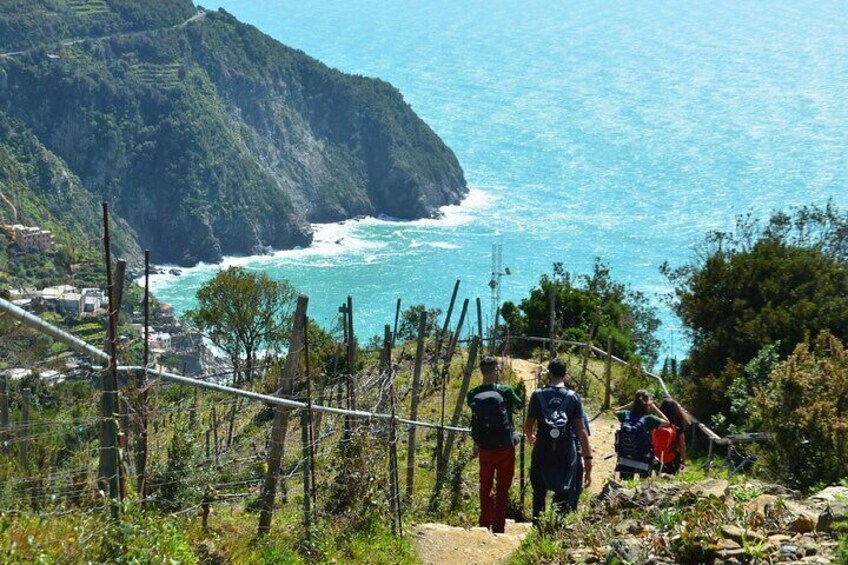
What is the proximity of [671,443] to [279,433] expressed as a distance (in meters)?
4.00

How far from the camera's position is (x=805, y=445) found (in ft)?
29.6

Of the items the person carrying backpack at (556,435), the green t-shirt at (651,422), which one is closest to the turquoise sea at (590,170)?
the green t-shirt at (651,422)

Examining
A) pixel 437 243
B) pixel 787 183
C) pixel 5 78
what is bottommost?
pixel 437 243

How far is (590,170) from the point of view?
15038 cm

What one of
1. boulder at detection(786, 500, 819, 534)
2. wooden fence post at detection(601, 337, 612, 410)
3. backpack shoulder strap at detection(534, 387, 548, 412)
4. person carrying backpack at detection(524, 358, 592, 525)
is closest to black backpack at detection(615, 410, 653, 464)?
person carrying backpack at detection(524, 358, 592, 525)

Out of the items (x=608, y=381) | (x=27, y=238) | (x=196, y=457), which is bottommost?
(x=608, y=381)

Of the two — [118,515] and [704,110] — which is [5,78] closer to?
[704,110]

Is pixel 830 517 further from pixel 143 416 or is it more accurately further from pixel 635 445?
pixel 143 416

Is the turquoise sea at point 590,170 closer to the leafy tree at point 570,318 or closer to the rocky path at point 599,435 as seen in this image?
the leafy tree at point 570,318

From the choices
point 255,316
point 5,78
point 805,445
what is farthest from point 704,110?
point 805,445

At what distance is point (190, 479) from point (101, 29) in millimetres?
133183

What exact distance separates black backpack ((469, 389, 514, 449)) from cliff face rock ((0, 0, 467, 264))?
12045 centimetres

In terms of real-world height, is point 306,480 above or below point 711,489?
below

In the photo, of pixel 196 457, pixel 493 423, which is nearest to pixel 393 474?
pixel 493 423
